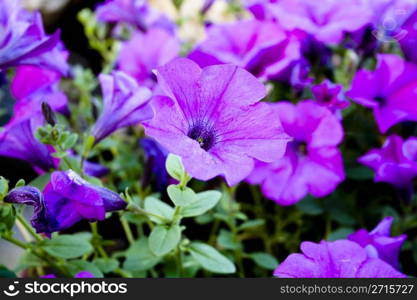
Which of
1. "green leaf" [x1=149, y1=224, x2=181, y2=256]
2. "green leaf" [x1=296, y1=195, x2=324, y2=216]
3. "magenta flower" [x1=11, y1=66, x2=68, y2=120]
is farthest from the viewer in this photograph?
"green leaf" [x1=296, y1=195, x2=324, y2=216]

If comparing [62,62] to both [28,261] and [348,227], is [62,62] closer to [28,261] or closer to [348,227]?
[28,261]

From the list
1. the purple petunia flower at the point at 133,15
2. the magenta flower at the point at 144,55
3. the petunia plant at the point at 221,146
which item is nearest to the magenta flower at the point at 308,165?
the petunia plant at the point at 221,146

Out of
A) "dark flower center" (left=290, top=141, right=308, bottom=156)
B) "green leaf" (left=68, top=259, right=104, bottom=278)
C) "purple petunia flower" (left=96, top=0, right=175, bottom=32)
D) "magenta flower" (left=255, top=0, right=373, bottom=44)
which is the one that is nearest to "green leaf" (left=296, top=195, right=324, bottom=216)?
"dark flower center" (left=290, top=141, right=308, bottom=156)

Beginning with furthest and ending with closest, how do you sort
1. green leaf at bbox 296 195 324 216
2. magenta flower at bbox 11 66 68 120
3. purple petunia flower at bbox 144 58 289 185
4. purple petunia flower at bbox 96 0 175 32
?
purple petunia flower at bbox 96 0 175 32 < green leaf at bbox 296 195 324 216 < magenta flower at bbox 11 66 68 120 < purple petunia flower at bbox 144 58 289 185

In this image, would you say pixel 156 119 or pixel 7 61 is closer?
pixel 156 119

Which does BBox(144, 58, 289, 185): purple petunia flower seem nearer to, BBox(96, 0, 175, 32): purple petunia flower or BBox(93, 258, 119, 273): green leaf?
BBox(93, 258, 119, 273): green leaf

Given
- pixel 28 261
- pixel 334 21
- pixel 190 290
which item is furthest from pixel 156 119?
pixel 334 21
